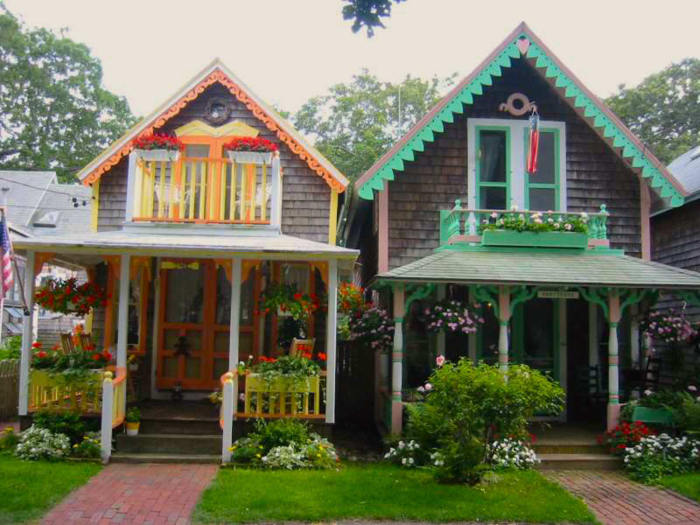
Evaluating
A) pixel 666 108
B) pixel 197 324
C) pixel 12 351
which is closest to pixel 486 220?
pixel 197 324

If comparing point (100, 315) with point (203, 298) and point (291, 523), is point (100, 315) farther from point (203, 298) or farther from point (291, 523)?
point (291, 523)

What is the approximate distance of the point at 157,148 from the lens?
33.2 ft

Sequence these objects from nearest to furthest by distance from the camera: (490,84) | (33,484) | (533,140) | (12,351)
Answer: (33,484)
(533,140)
(490,84)
(12,351)

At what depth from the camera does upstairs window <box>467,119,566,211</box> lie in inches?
465

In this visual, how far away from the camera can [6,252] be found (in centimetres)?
858

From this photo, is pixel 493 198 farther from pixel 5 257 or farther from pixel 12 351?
pixel 12 351

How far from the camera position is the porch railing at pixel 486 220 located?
1102cm

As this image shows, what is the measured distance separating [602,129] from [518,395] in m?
6.74

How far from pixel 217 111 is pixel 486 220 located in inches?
223

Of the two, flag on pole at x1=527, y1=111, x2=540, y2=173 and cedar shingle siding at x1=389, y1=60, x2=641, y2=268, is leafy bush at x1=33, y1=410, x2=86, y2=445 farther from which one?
flag on pole at x1=527, y1=111, x2=540, y2=173

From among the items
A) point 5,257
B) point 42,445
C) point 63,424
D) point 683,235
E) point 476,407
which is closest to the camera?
point 476,407

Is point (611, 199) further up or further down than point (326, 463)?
further up

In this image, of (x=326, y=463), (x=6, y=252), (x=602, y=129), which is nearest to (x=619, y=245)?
(x=602, y=129)

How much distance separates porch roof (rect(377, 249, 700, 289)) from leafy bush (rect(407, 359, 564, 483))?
208cm
